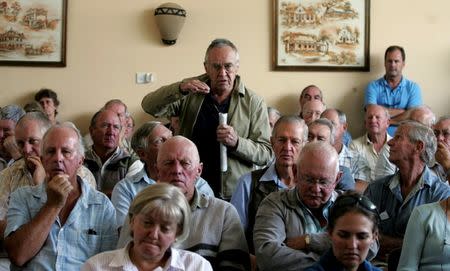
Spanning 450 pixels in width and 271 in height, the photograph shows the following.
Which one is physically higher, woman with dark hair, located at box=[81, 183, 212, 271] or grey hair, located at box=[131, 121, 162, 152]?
grey hair, located at box=[131, 121, 162, 152]

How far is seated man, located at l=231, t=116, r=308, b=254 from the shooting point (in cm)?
286

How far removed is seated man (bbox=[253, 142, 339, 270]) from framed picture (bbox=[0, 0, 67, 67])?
385 centimetres

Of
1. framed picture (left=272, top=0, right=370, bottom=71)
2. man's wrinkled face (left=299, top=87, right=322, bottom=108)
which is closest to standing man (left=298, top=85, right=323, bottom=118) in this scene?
man's wrinkled face (left=299, top=87, right=322, bottom=108)

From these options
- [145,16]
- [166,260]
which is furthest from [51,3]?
[166,260]

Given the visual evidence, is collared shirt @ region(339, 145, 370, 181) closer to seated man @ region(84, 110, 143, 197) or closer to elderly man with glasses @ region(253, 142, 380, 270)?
seated man @ region(84, 110, 143, 197)

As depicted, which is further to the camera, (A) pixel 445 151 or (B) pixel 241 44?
(B) pixel 241 44

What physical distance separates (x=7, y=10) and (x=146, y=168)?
3462mm

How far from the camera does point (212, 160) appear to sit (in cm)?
325

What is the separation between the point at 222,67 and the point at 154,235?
4.66ft

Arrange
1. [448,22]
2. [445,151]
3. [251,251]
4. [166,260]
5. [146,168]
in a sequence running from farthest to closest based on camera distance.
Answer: [448,22], [445,151], [146,168], [251,251], [166,260]

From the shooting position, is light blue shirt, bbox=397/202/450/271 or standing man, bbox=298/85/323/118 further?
standing man, bbox=298/85/323/118

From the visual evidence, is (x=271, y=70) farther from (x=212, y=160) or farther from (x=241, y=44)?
(x=212, y=160)

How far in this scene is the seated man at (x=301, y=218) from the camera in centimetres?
240

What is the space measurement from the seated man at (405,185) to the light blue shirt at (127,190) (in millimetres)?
846
